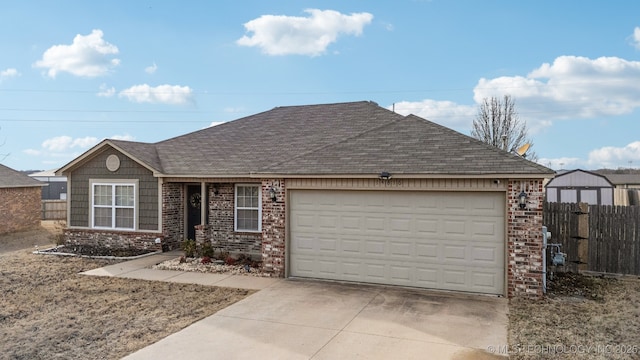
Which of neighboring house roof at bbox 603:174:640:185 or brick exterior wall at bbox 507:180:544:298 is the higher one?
neighboring house roof at bbox 603:174:640:185

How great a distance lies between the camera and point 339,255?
10.0 metres

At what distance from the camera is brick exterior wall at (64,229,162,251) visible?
14.2 metres

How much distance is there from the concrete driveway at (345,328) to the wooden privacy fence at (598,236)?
3847 millimetres

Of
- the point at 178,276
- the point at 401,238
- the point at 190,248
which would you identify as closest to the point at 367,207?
the point at 401,238

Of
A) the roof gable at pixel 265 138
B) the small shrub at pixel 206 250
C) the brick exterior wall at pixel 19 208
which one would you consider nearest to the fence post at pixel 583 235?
the roof gable at pixel 265 138

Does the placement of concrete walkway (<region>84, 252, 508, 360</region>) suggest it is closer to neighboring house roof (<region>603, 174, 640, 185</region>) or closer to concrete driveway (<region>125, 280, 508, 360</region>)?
concrete driveway (<region>125, 280, 508, 360</region>)

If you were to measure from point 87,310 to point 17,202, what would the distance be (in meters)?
16.4

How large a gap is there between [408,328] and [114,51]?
2001 cm

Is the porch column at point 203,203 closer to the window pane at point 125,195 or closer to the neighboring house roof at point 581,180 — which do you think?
the window pane at point 125,195

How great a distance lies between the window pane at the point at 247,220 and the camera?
1359 centimetres

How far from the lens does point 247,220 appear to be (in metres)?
13.7

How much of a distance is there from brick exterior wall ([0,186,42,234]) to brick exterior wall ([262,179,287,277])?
629 inches

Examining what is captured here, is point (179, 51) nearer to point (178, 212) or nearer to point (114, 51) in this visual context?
point (114, 51)

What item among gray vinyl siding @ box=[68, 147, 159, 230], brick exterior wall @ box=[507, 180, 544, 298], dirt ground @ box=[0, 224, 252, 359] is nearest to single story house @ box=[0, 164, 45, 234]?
gray vinyl siding @ box=[68, 147, 159, 230]
